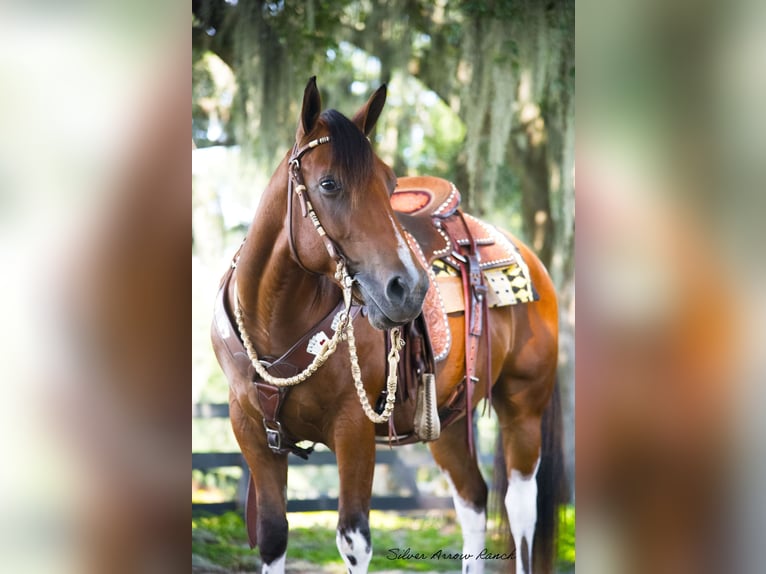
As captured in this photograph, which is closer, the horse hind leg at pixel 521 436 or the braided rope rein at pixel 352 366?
the braided rope rein at pixel 352 366

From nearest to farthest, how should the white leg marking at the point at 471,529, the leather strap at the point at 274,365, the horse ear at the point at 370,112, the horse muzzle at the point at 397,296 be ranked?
the horse muzzle at the point at 397,296 → the horse ear at the point at 370,112 → the leather strap at the point at 274,365 → the white leg marking at the point at 471,529

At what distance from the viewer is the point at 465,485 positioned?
2.49m

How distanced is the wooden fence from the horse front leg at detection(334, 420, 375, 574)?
772mm

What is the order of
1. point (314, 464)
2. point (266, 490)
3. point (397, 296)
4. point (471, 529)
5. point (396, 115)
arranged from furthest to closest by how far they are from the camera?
point (396, 115)
point (314, 464)
point (471, 529)
point (266, 490)
point (397, 296)

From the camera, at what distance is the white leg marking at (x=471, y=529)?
239 centimetres

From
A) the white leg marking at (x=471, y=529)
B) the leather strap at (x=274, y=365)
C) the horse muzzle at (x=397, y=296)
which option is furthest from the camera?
the white leg marking at (x=471, y=529)

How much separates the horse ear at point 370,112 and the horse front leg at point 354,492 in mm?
765

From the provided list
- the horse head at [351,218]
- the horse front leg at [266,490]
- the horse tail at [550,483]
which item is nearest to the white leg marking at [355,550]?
the horse front leg at [266,490]

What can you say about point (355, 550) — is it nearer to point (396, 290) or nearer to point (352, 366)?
point (352, 366)

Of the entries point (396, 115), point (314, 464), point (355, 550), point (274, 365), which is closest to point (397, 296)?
point (274, 365)

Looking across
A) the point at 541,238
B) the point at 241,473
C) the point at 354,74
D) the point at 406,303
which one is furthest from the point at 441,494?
the point at 354,74

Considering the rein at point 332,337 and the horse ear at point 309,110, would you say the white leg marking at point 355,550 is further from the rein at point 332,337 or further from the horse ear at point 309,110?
the horse ear at point 309,110

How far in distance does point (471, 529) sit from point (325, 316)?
3.64ft
